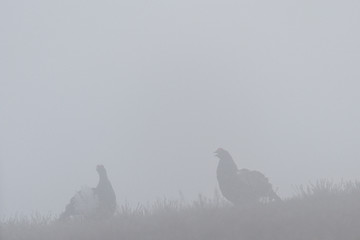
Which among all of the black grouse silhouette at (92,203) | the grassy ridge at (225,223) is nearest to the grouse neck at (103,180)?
the black grouse silhouette at (92,203)

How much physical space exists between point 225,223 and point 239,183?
449 cm

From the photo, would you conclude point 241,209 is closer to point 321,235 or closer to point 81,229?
point 321,235

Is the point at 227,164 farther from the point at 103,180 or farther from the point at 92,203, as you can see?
the point at 92,203

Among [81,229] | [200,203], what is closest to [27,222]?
[81,229]

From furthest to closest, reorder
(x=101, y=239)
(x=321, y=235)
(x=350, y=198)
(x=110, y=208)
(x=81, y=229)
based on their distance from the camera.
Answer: (x=110, y=208), (x=350, y=198), (x=81, y=229), (x=101, y=239), (x=321, y=235)

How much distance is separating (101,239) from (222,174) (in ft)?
16.9

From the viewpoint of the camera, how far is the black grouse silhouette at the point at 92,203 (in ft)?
41.7

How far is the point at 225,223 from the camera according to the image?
9391mm

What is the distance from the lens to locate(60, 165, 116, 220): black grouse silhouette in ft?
41.7

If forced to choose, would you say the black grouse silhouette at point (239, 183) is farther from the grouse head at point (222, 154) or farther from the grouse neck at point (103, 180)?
the grouse neck at point (103, 180)

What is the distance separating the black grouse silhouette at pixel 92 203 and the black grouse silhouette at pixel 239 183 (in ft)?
7.63

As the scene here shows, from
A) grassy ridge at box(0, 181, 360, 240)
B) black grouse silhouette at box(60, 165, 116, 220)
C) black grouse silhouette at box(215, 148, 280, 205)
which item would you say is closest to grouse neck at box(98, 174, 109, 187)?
black grouse silhouette at box(60, 165, 116, 220)

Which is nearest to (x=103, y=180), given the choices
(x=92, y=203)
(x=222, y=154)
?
(x=92, y=203)

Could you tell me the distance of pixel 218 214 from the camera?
9961 millimetres
